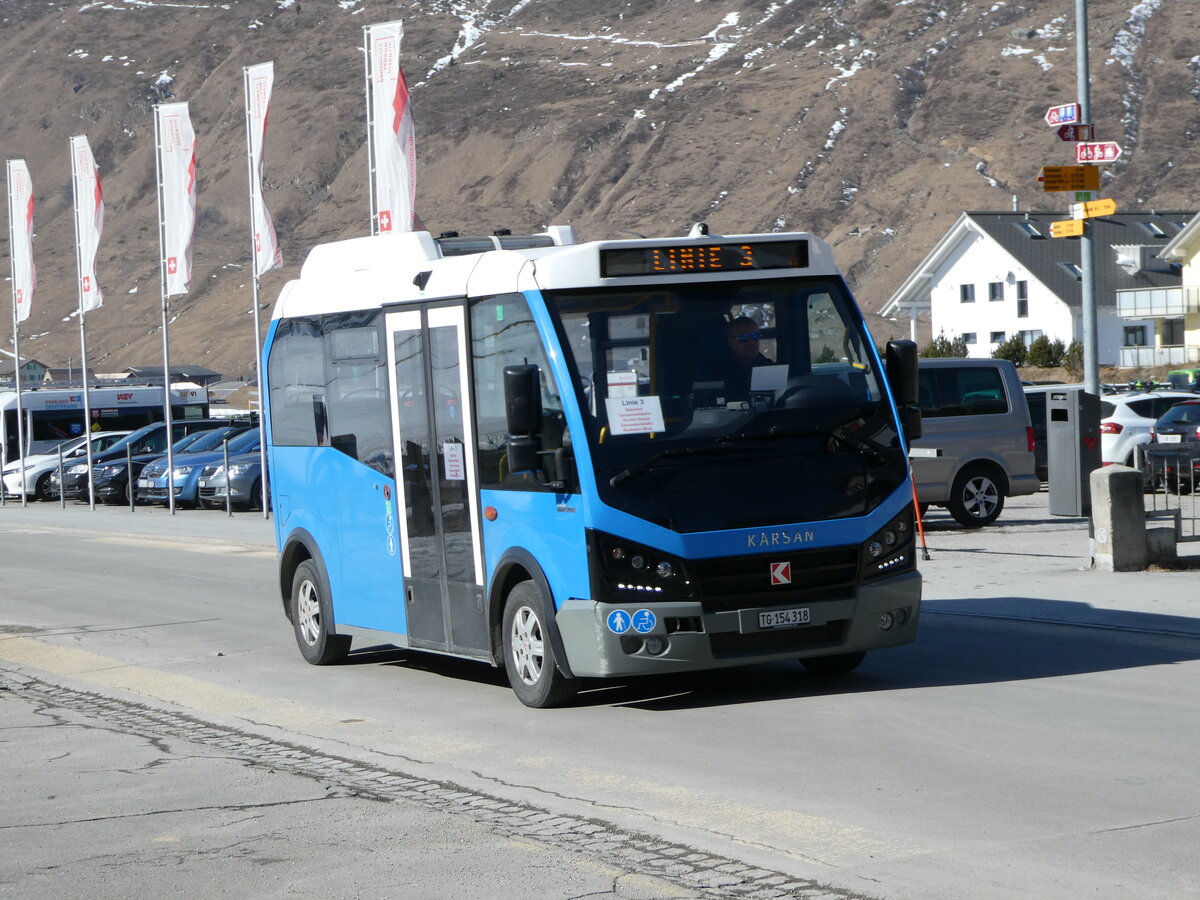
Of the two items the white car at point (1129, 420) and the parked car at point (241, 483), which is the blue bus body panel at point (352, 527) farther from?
the white car at point (1129, 420)

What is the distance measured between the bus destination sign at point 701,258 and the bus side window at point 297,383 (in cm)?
314

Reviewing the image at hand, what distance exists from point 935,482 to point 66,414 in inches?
1297

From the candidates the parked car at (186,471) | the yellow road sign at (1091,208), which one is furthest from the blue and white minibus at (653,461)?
the parked car at (186,471)

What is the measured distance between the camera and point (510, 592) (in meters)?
10.1

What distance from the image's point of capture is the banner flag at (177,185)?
108 ft

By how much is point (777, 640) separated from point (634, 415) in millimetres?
1458

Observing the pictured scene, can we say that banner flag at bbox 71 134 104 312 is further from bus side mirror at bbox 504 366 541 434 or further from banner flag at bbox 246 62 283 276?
bus side mirror at bbox 504 366 541 434

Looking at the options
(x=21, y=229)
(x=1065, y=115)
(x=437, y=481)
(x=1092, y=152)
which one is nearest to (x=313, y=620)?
(x=437, y=481)

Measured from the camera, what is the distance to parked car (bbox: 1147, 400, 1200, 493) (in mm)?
21578

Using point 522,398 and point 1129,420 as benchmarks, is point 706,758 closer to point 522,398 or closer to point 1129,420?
point 522,398

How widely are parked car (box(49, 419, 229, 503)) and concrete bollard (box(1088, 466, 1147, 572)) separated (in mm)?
26742

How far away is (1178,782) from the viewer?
7.41 metres

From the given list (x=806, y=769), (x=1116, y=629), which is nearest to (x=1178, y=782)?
(x=806, y=769)

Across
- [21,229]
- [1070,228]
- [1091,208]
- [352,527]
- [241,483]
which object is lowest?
[352,527]
